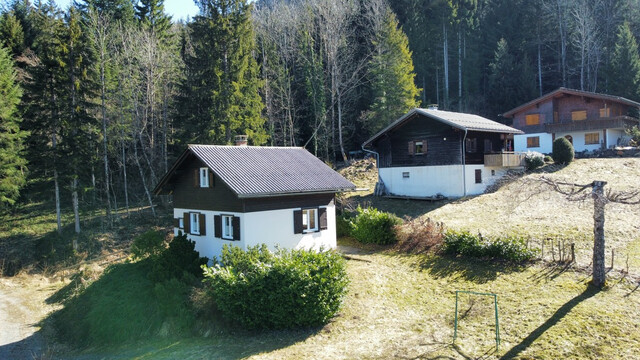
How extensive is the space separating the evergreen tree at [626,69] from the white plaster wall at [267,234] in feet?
136

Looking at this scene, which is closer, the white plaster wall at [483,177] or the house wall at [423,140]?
the white plaster wall at [483,177]

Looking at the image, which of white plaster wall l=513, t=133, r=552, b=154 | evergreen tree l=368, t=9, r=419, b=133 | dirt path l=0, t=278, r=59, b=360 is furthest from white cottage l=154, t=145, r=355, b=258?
white plaster wall l=513, t=133, r=552, b=154

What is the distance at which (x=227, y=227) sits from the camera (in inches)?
844

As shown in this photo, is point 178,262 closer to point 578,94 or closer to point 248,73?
point 248,73

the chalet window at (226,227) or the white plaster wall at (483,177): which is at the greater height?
the white plaster wall at (483,177)

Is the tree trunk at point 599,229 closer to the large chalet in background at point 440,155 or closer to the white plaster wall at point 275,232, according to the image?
the white plaster wall at point 275,232

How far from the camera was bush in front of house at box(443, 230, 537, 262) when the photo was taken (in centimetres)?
1841

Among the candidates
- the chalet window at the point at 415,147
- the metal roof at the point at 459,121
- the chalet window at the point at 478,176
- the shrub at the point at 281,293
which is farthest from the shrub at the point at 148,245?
the chalet window at the point at 478,176

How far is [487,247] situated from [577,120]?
30924mm

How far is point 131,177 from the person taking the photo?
1706 inches

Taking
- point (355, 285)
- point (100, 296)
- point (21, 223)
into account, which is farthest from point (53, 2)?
point (355, 285)

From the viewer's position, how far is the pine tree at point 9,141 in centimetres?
2984

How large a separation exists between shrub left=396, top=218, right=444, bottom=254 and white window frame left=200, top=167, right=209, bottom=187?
10476mm

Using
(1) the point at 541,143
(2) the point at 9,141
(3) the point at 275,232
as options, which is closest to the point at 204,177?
(3) the point at 275,232
